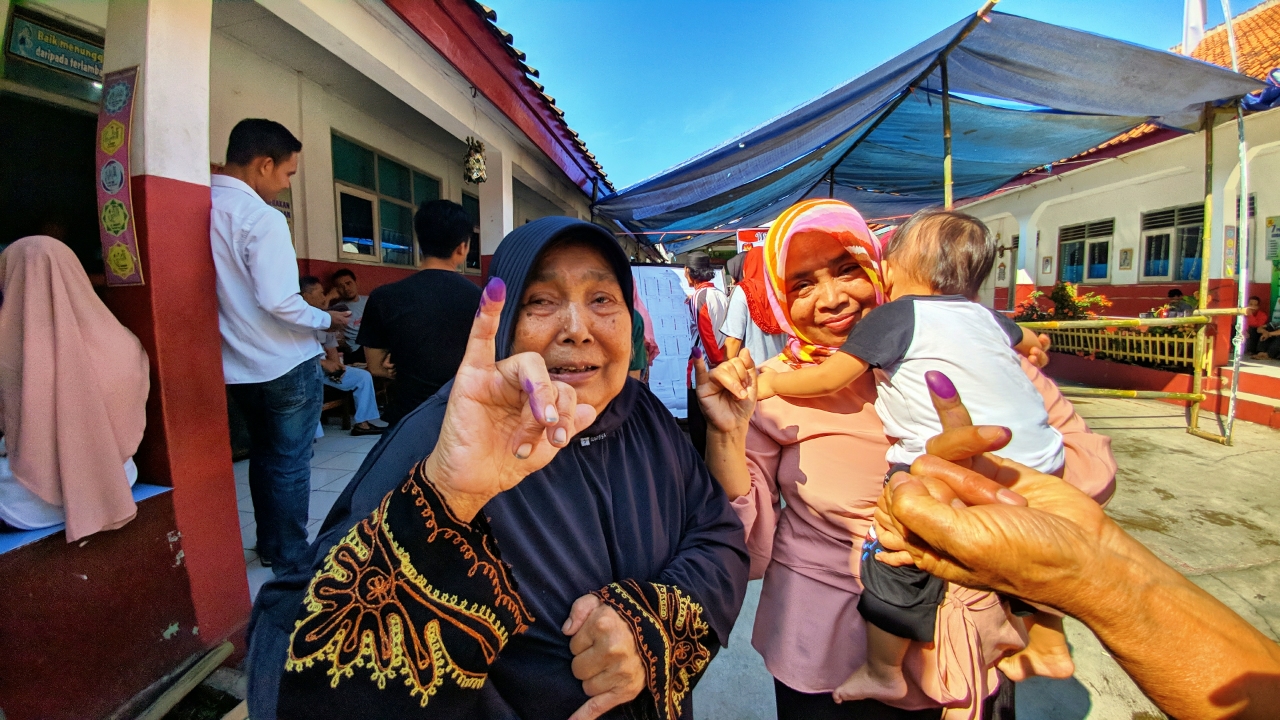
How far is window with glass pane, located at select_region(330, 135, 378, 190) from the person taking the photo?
200 inches

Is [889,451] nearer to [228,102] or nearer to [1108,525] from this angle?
[1108,525]

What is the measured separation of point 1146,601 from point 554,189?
723 cm

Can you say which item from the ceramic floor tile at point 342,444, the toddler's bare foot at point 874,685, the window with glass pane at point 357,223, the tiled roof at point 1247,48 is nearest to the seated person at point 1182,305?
the tiled roof at point 1247,48

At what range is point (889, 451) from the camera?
1.25m

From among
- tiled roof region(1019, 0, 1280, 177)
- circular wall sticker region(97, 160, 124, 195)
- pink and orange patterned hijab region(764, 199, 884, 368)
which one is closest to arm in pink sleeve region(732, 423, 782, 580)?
pink and orange patterned hijab region(764, 199, 884, 368)

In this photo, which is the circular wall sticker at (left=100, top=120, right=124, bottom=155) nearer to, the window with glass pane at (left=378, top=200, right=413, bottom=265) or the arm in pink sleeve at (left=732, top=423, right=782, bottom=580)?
the arm in pink sleeve at (left=732, top=423, right=782, bottom=580)

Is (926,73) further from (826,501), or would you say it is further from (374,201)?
(374,201)

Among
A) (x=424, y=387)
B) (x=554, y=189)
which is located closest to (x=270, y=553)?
(x=424, y=387)

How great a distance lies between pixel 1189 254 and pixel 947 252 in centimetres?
1077

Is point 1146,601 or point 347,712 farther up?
point 1146,601

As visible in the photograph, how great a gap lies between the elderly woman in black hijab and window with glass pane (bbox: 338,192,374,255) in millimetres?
5068

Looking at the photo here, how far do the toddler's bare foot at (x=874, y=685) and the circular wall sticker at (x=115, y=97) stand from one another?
2881 millimetres

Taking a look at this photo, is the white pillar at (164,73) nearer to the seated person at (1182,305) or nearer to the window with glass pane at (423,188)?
the window with glass pane at (423,188)

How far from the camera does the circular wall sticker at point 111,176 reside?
1.68 metres
